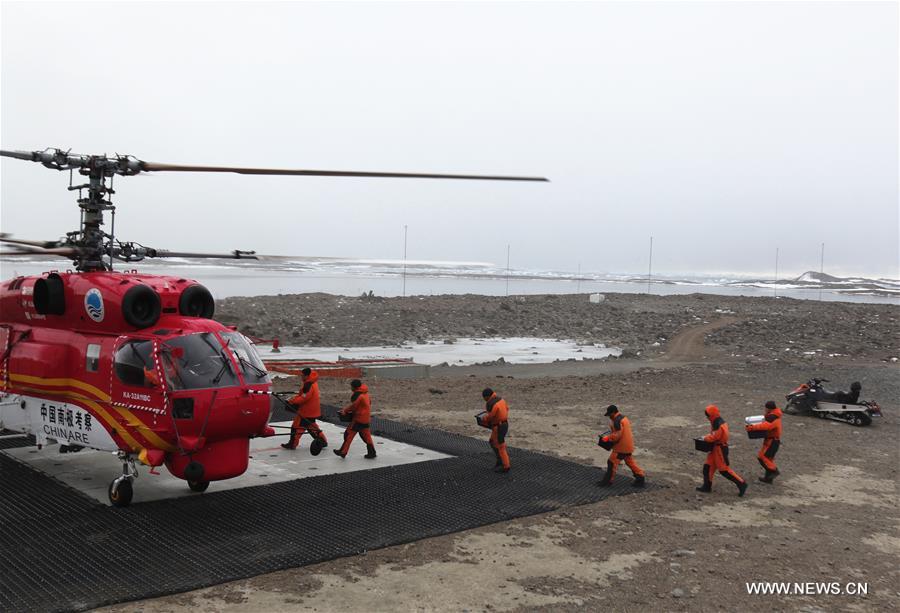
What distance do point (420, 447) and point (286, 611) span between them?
20.3 feet

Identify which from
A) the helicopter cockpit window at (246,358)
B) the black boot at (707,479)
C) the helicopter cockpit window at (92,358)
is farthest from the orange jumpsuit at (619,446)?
the helicopter cockpit window at (92,358)

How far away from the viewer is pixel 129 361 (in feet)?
28.0

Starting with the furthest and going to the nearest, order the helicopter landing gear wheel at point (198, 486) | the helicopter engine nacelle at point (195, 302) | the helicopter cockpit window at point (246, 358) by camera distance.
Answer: the helicopter engine nacelle at point (195, 302) → the helicopter landing gear wheel at point (198, 486) → the helicopter cockpit window at point (246, 358)

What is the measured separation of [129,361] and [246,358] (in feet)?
4.42

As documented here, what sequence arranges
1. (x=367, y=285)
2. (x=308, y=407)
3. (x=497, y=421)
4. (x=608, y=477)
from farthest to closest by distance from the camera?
(x=367, y=285) → (x=308, y=407) → (x=497, y=421) → (x=608, y=477)

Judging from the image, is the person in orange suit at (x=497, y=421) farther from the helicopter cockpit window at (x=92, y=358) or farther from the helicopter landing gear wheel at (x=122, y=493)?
the helicopter cockpit window at (x=92, y=358)

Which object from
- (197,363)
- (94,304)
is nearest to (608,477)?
(197,363)

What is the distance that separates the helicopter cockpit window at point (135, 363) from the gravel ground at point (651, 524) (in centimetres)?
298

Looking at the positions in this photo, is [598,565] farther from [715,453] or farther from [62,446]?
[62,446]

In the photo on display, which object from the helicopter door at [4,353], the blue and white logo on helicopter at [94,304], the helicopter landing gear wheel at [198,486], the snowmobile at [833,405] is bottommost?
the helicopter landing gear wheel at [198,486]

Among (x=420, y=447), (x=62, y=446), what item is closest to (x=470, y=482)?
(x=420, y=447)

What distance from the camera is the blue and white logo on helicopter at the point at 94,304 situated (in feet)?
29.4
